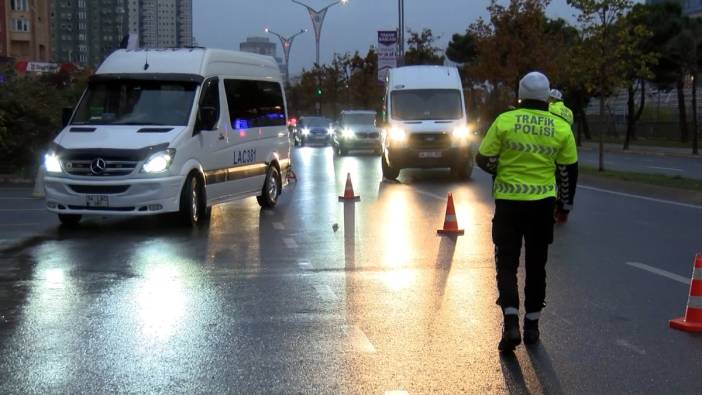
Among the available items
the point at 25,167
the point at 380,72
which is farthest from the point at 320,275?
the point at 380,72

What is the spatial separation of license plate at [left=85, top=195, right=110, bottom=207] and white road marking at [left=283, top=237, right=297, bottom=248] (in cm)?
249

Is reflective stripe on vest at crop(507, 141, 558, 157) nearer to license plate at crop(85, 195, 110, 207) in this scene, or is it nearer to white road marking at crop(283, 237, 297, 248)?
white road marking at crop(283, 237, 297, 248)

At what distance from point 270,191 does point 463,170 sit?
8.25m

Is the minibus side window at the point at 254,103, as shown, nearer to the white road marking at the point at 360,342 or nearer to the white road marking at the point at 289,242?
the white road marking at the point at 289,242

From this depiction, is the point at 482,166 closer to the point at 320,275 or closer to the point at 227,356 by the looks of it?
the point at 227,356

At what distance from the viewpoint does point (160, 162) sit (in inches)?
495

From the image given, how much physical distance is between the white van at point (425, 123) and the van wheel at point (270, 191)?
6.68 meters

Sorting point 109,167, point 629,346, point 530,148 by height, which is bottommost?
point 629,346

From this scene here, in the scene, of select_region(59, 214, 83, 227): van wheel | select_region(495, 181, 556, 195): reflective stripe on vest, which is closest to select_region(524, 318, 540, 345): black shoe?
select_region(495, 181, 556, 195): reflective stripe on vest

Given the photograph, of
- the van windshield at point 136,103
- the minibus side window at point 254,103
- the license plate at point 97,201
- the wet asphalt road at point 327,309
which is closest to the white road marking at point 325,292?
the wet asphalt road at point 327,309

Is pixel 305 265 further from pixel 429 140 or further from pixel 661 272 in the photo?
pixel 429 140

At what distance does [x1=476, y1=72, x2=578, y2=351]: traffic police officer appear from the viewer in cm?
626

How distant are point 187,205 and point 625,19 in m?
15.8

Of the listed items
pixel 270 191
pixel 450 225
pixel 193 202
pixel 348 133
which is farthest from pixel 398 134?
pixel 348 133
